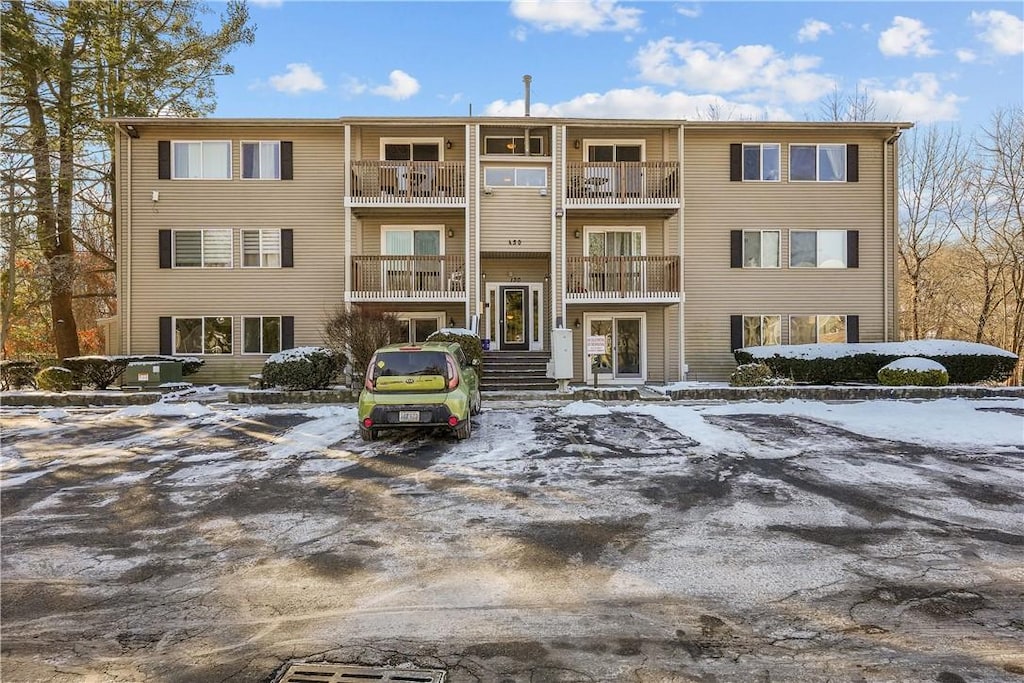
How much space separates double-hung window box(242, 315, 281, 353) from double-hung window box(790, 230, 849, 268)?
1687 centimetres

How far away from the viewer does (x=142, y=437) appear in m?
10.2

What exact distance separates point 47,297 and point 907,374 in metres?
28.0

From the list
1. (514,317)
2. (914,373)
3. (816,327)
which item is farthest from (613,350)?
(914,373)

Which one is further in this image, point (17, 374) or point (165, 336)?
point (165, 336)

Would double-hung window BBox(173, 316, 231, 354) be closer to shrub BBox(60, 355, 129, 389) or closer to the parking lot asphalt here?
shrub BBox(60, 355, 129, 389)

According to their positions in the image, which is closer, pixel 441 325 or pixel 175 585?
pixel 175 585

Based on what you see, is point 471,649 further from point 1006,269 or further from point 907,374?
point 1006,269

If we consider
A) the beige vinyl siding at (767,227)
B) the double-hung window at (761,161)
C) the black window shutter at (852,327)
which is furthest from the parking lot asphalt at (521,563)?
the double-hung window at (761,161)

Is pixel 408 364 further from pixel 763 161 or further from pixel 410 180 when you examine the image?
pixel 763 161

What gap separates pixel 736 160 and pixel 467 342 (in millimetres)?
10901

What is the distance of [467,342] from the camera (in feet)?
49.5

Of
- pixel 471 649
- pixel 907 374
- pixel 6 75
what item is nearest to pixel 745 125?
pixel 907 374

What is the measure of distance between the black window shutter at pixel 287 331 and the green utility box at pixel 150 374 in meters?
3.00

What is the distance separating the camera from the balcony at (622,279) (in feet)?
57.0
